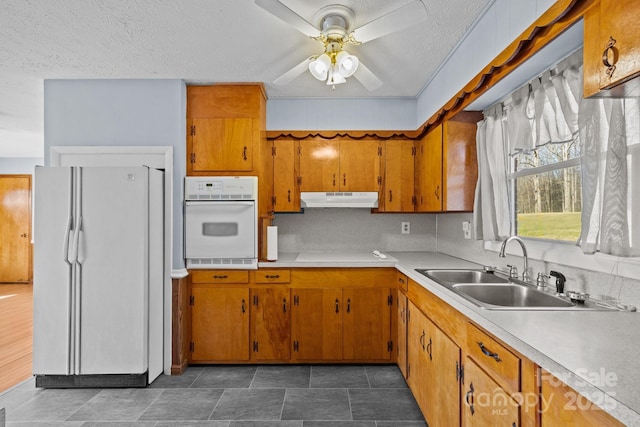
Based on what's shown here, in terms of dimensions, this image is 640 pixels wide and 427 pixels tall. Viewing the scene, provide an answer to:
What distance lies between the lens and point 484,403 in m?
1.47

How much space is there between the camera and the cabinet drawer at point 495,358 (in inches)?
49.1

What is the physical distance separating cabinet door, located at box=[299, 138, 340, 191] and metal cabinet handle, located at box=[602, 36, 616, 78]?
2.57 metres

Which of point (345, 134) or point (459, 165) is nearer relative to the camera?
point (459, 165)

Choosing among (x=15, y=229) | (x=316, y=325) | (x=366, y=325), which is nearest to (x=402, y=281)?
(x=366, y=325)

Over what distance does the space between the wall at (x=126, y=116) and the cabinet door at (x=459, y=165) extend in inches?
85.3

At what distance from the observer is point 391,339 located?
3203 millimetres

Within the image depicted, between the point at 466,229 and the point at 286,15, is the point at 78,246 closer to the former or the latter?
the point at 286,15

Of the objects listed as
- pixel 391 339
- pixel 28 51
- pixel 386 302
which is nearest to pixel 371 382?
pixel 391 339

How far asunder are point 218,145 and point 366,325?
2.03m

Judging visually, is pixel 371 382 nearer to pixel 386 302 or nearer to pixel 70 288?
pixel 386 302

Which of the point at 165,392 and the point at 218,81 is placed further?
the point at 218,81

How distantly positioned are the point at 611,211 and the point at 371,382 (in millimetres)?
2097

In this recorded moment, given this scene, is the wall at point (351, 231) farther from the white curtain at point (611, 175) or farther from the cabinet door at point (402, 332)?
the white curtain at point (611, 175)

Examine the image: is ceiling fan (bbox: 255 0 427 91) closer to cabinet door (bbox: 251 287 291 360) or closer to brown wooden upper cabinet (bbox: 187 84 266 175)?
brown wooden upper cabinet (bbox: 187 84 266 175)
